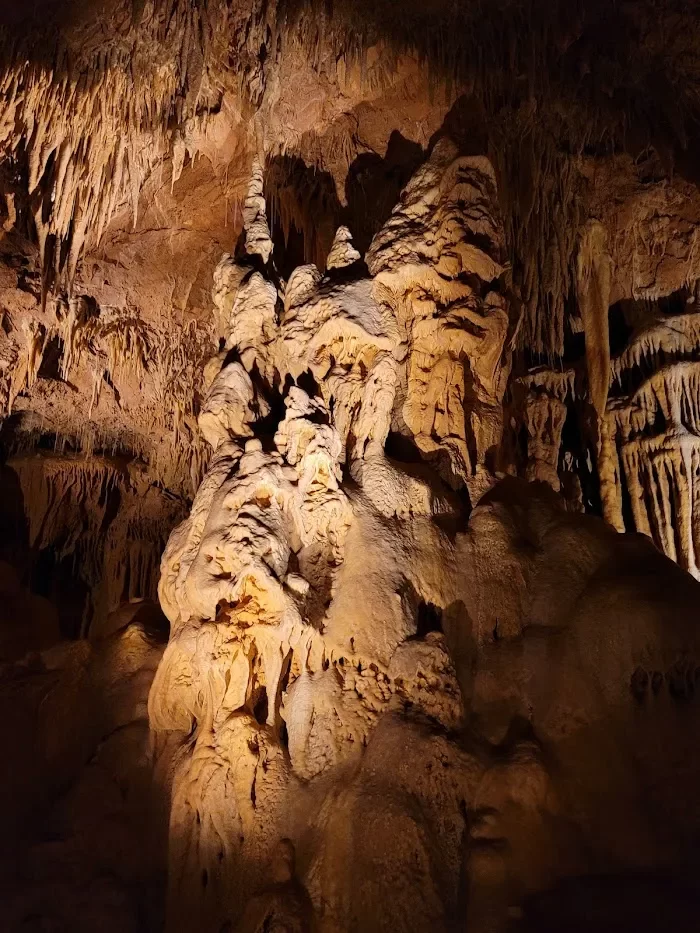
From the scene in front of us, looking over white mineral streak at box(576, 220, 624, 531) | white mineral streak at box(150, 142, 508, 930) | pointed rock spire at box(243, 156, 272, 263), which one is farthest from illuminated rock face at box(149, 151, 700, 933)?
white mineral streak at box(576, 220, 624, 531)

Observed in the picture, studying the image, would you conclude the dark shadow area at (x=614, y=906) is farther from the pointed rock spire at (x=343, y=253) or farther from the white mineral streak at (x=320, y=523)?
the pointed rock spire at (x=343, y=253)

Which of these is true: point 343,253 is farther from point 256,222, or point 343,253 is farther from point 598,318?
point 598,318

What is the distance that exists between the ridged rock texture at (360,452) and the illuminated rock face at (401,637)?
0.07ft

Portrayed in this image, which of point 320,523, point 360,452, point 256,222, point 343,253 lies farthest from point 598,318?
point 320,523

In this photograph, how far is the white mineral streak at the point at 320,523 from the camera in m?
4.93

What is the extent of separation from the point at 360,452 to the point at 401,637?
130 centimetres

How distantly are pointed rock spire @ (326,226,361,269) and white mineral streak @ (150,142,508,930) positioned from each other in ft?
0.04

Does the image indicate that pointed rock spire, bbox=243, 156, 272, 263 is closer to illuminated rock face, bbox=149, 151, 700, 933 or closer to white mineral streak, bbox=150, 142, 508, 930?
white mineral streak, bbox=150, 142, 508, 930

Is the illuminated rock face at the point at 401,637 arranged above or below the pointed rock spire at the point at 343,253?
below

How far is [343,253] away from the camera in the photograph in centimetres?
641

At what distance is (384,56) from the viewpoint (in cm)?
703

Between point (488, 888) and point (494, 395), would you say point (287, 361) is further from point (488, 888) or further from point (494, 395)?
point (488, 888)

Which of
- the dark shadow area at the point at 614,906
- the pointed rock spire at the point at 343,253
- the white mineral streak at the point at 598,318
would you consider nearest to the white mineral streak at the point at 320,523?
the pointed rock spire at the point at 343,253

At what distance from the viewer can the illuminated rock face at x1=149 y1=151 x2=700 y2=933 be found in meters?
4.45
